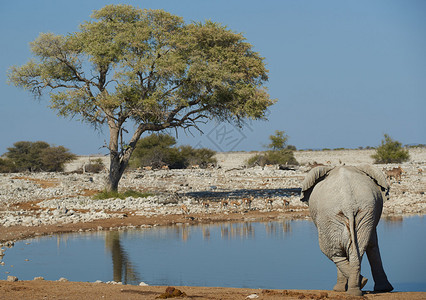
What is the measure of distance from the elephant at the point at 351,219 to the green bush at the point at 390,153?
156ft

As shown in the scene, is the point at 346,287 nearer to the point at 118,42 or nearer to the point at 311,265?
the point at 311,265

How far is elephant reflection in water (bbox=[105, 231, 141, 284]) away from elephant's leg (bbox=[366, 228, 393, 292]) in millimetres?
4498

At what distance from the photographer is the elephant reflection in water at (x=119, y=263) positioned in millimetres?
11289

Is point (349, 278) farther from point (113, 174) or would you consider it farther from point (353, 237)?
point (113, 174)

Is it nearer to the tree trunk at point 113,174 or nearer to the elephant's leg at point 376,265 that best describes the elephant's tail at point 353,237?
the elephant's leg at point 376,265

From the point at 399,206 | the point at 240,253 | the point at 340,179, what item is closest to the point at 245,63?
the point at 399,206

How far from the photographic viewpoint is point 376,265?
8844mm

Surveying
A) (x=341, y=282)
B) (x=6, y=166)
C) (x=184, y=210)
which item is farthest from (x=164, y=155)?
(x=341, y=282)

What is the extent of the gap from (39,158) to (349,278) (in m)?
49.3

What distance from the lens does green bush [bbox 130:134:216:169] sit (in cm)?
5284

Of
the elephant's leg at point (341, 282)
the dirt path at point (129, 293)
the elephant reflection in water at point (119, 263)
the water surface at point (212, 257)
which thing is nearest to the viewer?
the dirt path at point (129, 293)

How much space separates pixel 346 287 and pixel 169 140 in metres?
48.8

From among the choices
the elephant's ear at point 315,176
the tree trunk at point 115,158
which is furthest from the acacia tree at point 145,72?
the elephant's ear at point 315,176

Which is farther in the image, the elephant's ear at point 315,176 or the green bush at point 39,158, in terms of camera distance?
the green bush at point 39,158
